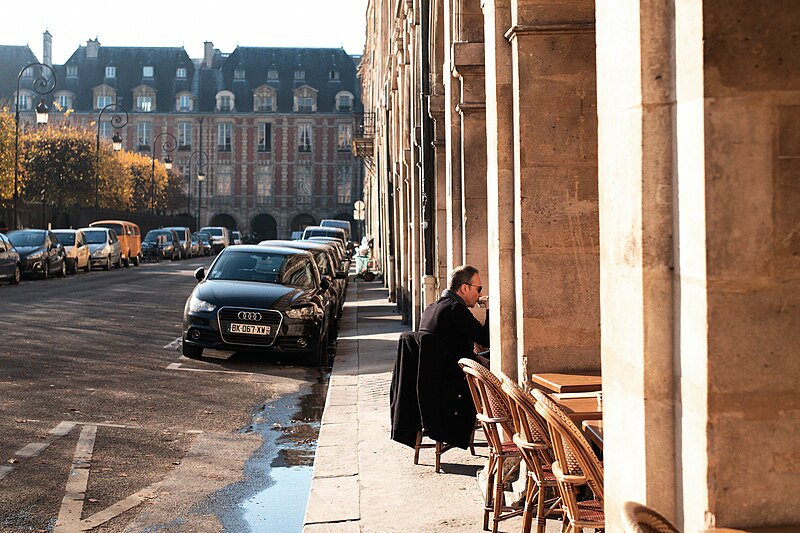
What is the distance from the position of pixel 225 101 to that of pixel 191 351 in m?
83.0

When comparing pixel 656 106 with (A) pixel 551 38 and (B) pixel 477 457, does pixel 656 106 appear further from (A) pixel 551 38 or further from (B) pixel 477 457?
(B) pixel 477 457

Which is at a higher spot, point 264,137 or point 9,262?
point 264,137

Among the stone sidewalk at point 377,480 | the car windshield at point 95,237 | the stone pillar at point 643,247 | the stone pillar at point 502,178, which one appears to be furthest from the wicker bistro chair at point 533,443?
the car windshield at point 95,237

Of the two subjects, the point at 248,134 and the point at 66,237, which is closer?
the point at 66,237

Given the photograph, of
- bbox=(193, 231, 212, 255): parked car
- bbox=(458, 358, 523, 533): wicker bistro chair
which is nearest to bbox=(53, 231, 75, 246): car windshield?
bbox=(193, 231, 212, 255): parked car

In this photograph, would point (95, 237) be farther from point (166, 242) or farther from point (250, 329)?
point (250, 329)

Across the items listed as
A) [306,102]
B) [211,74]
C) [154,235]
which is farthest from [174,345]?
[211,74]

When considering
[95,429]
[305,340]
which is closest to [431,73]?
[305,340]

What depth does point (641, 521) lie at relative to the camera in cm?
305

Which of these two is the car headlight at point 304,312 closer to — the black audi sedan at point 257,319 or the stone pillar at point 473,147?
the black audi sedan at point 257,319

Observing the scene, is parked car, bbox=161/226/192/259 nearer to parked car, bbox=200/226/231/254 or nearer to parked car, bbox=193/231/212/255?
parked car, bbox=193/231/212/255

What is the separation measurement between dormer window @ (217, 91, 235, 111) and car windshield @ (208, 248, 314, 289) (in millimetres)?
80687

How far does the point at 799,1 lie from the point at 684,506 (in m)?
1.55

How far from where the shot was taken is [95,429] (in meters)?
9.00
